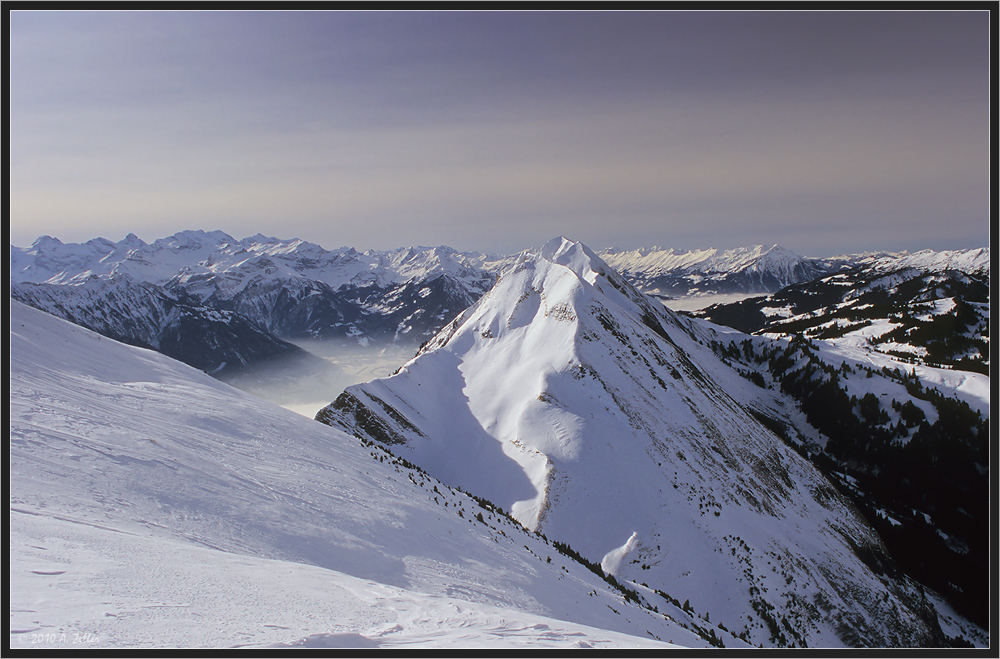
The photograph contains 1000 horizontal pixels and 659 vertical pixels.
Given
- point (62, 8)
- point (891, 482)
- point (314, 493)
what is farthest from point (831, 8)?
point (891, 482)

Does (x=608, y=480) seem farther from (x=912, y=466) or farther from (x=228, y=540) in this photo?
(x=912, y=466)

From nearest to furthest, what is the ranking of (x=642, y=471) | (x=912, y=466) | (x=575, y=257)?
(x=642, y=471) → (x=912, y=466) → (x=575, y=257)

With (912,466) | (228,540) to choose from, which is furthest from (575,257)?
(228,540)

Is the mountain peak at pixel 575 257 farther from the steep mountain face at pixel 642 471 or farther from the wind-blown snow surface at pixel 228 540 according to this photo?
the wind-blown snow surface at pixel 228 540

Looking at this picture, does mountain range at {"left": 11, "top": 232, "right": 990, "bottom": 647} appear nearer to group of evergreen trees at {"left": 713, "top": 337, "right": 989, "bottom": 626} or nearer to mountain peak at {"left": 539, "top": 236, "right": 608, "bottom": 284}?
group of evergreen trees at {"left": 713, "top": 337, "right": 989, "bottom": 626}

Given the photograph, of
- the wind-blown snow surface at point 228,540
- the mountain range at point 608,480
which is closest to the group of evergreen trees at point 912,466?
the mountain range at point 608,480

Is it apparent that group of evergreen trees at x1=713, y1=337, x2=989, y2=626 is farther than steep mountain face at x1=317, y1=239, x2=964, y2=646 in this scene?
Yes

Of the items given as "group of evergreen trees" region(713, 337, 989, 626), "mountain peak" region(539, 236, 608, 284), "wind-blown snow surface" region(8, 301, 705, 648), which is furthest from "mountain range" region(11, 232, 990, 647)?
"mountain peak" region(539, 236, 608, 284)
